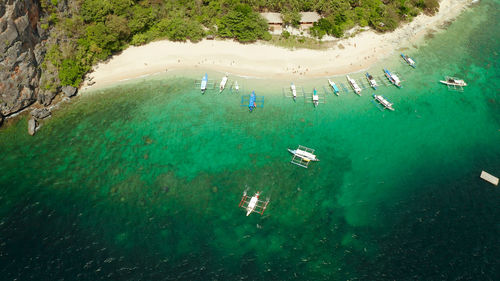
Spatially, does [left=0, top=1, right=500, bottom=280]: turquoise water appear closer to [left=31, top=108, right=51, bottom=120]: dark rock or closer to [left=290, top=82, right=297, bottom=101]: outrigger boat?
[left=31, top=108, right=51, bottom=120]: dark rock

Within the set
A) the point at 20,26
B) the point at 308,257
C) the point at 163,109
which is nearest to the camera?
the point at 308,257

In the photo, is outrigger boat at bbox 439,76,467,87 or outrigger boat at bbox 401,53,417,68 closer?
outrigger boat at bbox 439,76,467,87

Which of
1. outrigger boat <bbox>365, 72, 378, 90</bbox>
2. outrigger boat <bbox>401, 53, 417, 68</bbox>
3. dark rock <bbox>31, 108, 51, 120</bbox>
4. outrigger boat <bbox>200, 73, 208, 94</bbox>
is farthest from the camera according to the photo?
outrigger boat <bbox>401, 53, 417, 68</bbox>

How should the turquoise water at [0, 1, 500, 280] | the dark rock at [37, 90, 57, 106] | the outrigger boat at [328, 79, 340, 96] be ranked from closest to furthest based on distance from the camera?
1. the turquoise water at [0, 1, 500, 280]
2. the dark rock at [37, 90, 57, 106]
3. the outrigger boat at [328, 79, 340, 96]

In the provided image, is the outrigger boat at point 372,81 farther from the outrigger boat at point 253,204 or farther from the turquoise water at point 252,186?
the outrigger boat at point 253,204

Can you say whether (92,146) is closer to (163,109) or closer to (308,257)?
(163,109)

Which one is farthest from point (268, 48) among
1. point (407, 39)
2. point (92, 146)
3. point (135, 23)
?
point (92, 146)

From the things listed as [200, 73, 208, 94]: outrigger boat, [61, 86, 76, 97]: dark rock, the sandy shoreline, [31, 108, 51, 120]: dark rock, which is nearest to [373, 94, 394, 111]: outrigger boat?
the sandy shoreline
